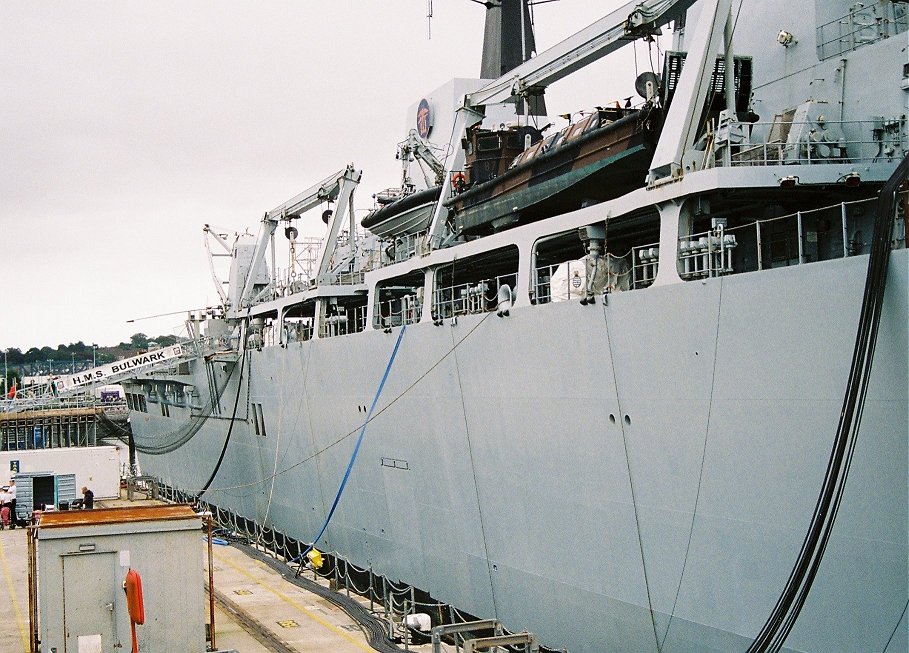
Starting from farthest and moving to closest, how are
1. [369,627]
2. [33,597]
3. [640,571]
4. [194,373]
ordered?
[194,373] < [369,627] < [33,597] < [640,571]

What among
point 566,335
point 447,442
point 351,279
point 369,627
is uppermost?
point 351,279

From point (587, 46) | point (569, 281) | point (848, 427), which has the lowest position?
point (848, 427)

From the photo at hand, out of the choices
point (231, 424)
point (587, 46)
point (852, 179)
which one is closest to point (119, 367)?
point (231, 424)

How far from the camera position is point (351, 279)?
23.4m

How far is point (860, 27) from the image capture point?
12305 mm

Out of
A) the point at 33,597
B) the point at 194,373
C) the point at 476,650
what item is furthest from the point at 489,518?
the point at 194,373

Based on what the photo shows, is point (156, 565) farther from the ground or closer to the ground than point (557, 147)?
closer to the ground

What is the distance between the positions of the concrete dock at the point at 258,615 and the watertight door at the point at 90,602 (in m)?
1.17

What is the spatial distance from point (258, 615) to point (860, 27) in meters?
12.3

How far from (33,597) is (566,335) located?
8243 mm

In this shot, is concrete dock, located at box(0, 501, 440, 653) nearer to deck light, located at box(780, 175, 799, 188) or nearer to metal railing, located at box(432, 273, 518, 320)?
metal railing, located at box(432, 273, 518, 320)

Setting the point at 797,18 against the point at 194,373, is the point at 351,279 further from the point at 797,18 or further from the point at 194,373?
the point at 797,18

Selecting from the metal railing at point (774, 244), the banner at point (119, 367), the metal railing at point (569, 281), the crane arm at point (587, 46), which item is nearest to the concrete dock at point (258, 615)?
the metal railing at point (569, 281)

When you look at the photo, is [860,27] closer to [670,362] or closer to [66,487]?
[670,362]
